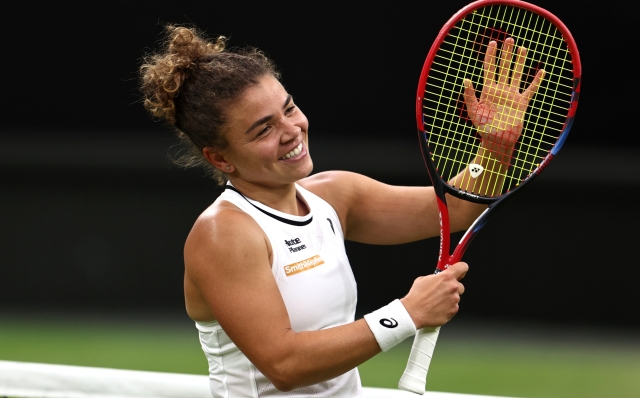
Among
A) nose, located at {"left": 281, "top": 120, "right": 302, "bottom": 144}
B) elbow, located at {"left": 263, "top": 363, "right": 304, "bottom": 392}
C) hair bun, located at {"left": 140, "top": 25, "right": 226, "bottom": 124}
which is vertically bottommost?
elbow, located at {"left": 263, "top": 363, "right": 304, "bottom": 392}

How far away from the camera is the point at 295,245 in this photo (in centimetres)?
213

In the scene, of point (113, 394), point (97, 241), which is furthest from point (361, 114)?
point (113, 394)

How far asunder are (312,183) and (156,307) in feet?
10.6

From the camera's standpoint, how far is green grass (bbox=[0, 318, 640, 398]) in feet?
15.5

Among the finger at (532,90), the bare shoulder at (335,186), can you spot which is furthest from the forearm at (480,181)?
the bare shoulder at (335,186)

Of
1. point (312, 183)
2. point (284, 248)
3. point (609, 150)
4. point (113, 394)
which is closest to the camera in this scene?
point (284, 248)

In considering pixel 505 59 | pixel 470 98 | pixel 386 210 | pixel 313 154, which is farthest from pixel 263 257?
pixel 313 154

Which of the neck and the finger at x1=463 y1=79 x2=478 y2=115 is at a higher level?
the finger at x1=463 y1=79 x2=478 y2=115

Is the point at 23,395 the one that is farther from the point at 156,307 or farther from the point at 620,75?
the point at 620,75

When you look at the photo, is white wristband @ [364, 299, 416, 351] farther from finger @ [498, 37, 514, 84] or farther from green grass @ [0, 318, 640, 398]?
green grass @ [0, 318, 640, 398]

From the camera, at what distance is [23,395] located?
128 inches

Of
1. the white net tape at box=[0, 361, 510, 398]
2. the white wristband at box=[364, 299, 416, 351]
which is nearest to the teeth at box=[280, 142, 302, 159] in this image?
the white wristband at box=[364, 299, 416, 351]

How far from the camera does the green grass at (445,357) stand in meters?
4.73

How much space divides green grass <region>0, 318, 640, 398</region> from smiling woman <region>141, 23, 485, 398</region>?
2.66 metres
